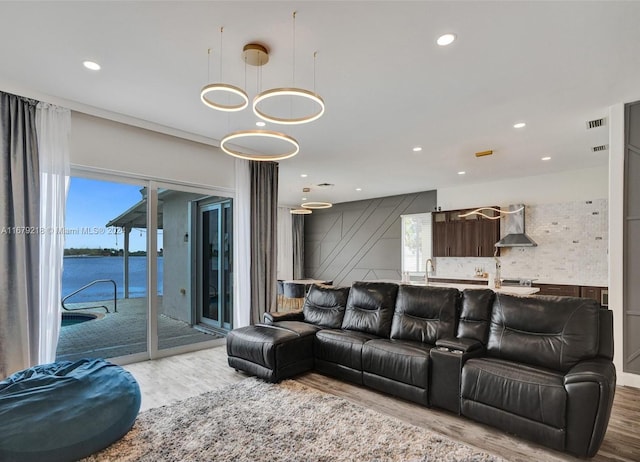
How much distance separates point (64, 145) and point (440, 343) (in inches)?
176

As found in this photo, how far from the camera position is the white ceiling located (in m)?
2.39

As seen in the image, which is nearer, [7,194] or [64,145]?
[7,194]

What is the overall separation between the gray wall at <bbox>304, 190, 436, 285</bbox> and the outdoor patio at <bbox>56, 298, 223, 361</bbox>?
6414 millimetres

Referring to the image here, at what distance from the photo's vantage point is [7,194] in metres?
3.38

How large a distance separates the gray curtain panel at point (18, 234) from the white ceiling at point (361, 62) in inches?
15.6

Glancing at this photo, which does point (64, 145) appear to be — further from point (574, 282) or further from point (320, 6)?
point (574, 282)

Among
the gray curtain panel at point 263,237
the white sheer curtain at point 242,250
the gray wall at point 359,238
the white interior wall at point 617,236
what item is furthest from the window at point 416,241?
the white interior wall at point 617,236

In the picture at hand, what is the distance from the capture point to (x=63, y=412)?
2.29 m

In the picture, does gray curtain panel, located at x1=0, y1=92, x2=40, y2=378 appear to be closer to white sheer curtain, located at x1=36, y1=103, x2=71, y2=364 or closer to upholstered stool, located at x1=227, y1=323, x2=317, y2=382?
white sheer curtain, located at x1=36, y1=103, x2=71, y2=364

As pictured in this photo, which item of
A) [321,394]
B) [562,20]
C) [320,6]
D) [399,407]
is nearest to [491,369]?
[399,407]

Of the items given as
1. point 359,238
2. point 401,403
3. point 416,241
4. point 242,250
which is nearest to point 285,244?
point 359,238

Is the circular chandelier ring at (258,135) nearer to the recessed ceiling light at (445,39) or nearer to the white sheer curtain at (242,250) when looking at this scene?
the recessed ceiling light at (445,39)

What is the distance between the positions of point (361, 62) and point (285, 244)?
9.00m

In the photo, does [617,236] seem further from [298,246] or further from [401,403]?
[298,246]
